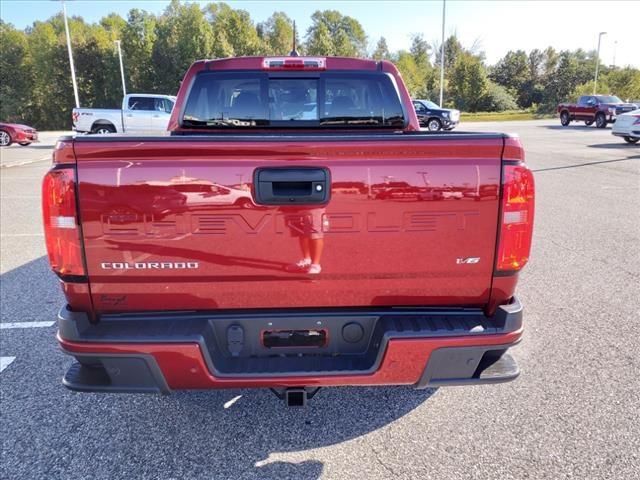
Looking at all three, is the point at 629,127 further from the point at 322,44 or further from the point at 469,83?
the point at 322,44

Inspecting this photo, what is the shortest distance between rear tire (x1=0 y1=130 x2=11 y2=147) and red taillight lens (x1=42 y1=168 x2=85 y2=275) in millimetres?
23608

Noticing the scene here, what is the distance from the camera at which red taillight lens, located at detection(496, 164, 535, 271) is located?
210 cm

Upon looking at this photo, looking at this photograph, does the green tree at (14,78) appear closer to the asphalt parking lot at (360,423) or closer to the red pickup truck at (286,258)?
the asphalt parking lot at (360,423)

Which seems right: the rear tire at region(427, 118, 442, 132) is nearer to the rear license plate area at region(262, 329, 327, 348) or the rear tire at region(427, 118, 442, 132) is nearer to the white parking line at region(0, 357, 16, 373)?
the white parking line at region(0, 357, 16, 373)

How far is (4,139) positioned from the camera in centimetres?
2155

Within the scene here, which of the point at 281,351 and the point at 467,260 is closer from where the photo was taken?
the point at 467,260

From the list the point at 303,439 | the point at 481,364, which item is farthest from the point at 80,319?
A: the point at 481,364

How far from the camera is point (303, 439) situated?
8.89 ft

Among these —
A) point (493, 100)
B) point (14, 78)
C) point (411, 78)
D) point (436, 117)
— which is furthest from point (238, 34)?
point (436, 117)

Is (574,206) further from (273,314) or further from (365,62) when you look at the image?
(273,314)

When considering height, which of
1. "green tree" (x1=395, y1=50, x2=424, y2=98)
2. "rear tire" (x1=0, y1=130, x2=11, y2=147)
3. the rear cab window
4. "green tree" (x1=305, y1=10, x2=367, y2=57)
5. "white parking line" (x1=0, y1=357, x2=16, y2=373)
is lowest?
"white parking line" (x1=0, y1=357, x2=16, y2=373)

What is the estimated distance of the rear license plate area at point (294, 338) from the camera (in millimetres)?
2234

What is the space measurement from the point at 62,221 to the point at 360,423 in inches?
77.7

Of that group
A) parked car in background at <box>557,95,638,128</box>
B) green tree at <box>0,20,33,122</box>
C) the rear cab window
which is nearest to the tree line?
green tree at <box>0,20,33,122</box>
